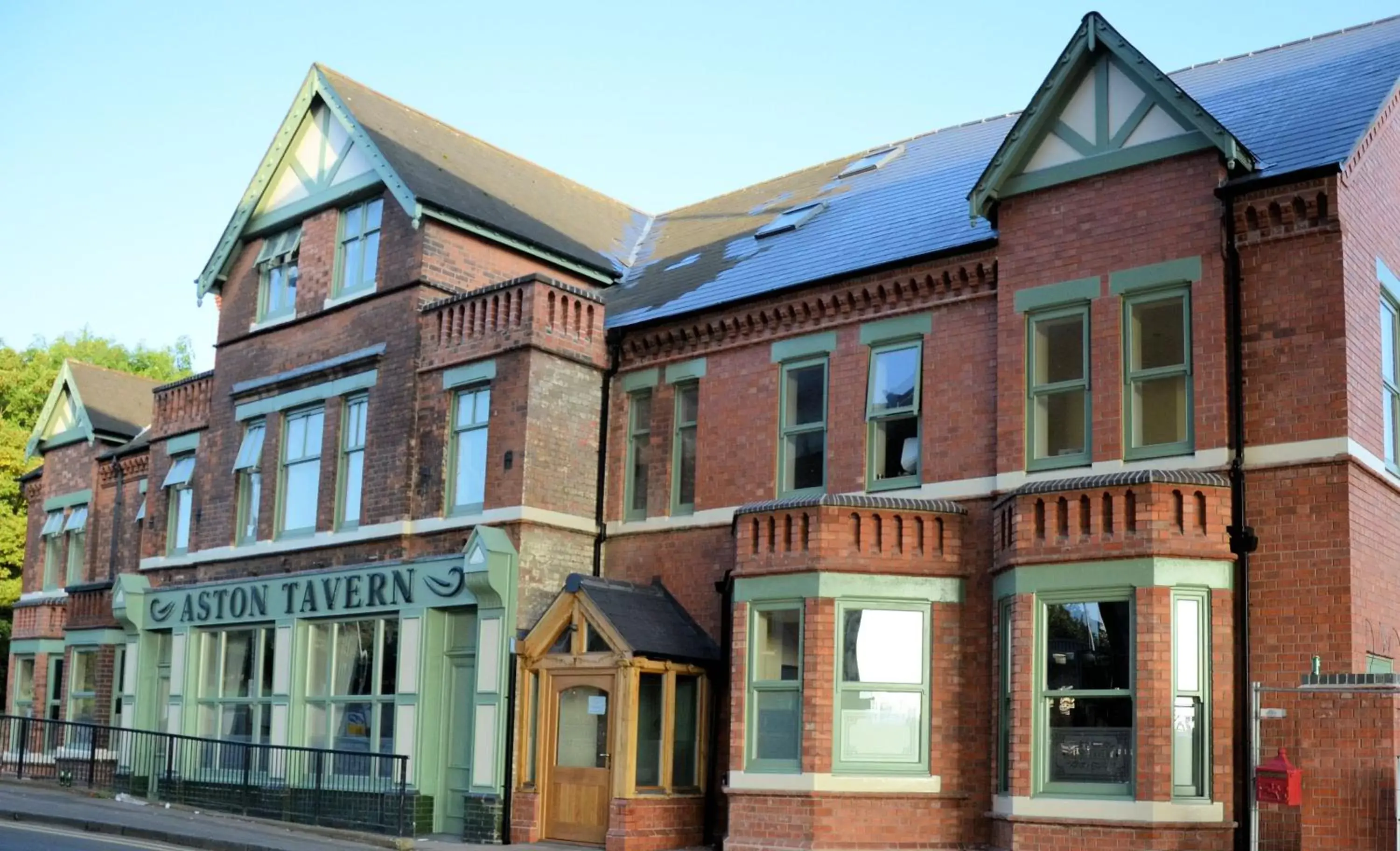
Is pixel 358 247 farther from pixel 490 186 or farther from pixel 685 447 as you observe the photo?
pixel 685 447

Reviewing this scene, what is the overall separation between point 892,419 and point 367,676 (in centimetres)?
→ 877

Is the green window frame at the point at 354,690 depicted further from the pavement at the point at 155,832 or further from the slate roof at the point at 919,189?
the slate roof at the point at 919,189

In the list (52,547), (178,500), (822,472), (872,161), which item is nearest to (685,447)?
(822,472)

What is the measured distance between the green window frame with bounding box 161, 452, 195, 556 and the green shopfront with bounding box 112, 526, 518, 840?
1.59 meters

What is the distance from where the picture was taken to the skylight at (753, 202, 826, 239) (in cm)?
2275

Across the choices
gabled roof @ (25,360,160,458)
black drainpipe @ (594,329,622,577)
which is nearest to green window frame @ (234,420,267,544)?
black drainpipe @ (594,329,622,577)

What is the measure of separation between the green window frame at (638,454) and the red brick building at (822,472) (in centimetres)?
6

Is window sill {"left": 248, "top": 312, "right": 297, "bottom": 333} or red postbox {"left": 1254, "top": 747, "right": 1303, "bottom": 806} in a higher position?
window sill {"left": 248, "top": 312, "right": 297, "bottom": 333}

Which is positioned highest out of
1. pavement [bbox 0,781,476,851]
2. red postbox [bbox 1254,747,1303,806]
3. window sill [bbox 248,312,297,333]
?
window sill [bbox 248,312,297,333]

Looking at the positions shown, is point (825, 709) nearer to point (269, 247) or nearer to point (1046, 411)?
point (1046, 411)

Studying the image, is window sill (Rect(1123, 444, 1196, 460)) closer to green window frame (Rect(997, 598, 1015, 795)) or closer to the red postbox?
green window frame (Rect(997, 598, 1015, 795))

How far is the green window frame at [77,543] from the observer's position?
32.9 metres

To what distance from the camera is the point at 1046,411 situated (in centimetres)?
1723

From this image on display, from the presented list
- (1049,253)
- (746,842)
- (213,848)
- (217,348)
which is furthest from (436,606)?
(1049,253)
